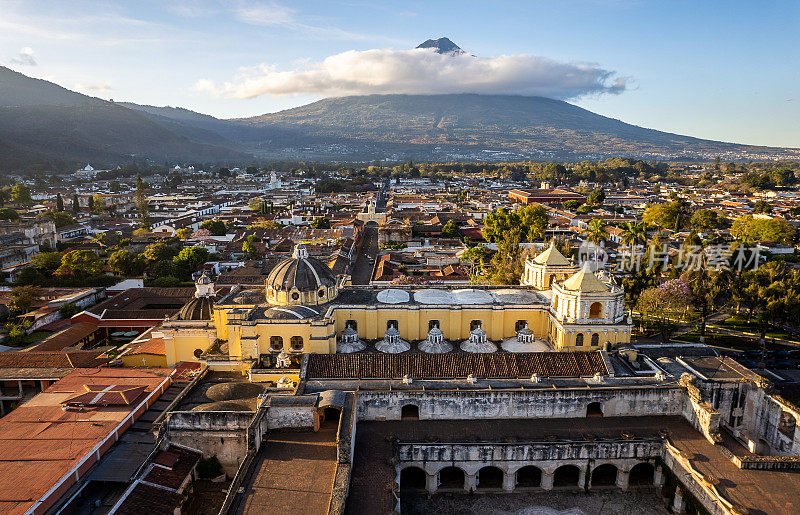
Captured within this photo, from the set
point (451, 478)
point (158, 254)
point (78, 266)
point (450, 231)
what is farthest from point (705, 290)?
point (78, 266)

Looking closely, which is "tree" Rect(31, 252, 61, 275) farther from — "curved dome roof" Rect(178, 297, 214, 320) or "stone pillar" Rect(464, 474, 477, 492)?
"stone pillar" Rect(464, 474, 477, 492)

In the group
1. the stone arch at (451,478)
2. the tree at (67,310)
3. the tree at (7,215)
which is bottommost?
the stone arch at (451,478)

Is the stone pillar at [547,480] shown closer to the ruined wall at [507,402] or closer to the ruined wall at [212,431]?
the ruined wall at [507,402]

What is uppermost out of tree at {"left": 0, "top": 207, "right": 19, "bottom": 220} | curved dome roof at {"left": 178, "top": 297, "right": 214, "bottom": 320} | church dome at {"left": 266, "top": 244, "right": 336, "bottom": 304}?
church dome at {"left": 266, "top": 244, "right": 336, "bottom": 304}

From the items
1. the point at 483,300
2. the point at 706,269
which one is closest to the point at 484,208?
the point at 706,269

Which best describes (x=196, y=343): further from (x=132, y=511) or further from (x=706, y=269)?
(x=706, y=269)

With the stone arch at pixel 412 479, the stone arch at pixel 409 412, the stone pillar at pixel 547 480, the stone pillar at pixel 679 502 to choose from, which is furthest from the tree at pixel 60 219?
the stone pillar at pixel 679 502

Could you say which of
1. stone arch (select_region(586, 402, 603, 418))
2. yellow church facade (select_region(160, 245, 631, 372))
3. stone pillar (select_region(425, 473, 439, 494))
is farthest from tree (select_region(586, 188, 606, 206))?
stone pillar (select_region(425, 473, 439, 494))
